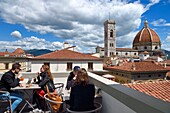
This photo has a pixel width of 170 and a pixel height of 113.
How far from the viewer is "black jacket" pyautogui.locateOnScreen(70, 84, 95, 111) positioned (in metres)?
2.44

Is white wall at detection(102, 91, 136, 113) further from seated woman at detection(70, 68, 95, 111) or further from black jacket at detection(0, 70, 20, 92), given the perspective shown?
black jacket at detection(0, 70, 20, 92)

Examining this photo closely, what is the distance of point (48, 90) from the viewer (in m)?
3.57

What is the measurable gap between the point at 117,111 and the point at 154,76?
26.5 m

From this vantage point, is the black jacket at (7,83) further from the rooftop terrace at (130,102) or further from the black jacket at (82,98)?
the rooftop terrace at (130,102)

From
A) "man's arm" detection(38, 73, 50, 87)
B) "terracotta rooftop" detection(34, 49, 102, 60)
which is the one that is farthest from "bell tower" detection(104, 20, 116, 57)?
"man's arm" detection(38, 73, 50, 87)

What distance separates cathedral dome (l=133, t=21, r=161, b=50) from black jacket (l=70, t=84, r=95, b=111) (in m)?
84.4

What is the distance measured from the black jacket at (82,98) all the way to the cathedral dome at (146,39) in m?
84.4

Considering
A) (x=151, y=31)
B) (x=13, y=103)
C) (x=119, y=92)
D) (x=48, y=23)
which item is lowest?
(x=13, y=103)

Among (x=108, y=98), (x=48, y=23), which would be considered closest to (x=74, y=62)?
(x=48, y=23)

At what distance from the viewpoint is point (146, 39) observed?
263ft

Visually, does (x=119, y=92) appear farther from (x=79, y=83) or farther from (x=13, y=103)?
(x=13, y=103)

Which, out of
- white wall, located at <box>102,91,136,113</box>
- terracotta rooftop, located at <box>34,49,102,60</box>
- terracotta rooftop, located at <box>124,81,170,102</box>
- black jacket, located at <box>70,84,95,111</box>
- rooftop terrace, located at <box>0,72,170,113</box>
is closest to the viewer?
rooftop terrace, located at <box>0,72,170,113</box>

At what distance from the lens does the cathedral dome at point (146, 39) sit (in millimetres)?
79250

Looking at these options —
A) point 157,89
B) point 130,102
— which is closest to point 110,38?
point 157,89
